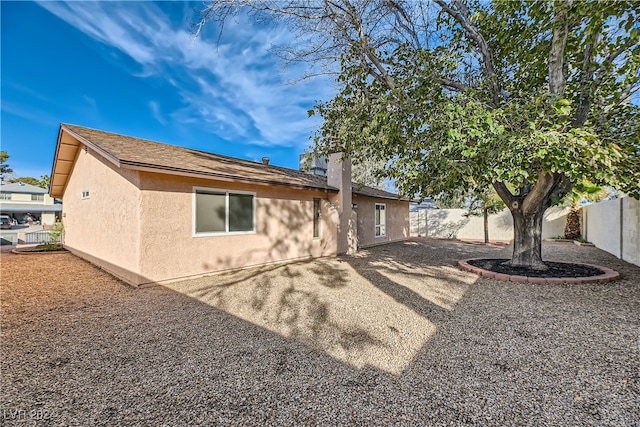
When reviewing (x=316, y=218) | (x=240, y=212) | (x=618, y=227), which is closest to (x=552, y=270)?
(x=618, y=227)

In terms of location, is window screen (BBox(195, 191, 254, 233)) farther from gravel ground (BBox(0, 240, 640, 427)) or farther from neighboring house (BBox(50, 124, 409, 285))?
gravel ground (BBox(0, 240, 640, 427))

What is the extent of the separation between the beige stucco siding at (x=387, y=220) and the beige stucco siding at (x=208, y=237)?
3806 millimetres

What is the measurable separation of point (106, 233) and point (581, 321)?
10.8 meters

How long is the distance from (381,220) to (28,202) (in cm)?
4075

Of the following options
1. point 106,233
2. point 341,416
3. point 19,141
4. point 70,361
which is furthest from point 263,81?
point 19,141

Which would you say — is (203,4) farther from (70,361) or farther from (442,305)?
(442,305)

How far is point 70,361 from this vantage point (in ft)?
10.9

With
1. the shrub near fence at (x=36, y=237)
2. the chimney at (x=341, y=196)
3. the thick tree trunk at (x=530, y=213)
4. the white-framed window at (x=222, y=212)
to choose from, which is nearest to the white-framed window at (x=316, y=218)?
the chimney at (x=341, y=196)

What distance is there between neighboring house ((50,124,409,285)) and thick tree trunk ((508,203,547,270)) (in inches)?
239

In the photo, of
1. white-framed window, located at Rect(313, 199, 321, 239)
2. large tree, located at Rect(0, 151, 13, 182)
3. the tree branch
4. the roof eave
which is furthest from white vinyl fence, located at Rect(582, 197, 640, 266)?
large tree, located at Rect(0, 151, 13, 182)

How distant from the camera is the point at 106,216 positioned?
25.5 feet

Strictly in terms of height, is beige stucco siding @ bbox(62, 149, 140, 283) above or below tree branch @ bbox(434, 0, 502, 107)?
below

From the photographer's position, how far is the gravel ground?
245 cm

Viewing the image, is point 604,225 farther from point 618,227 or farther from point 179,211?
point 179,211
